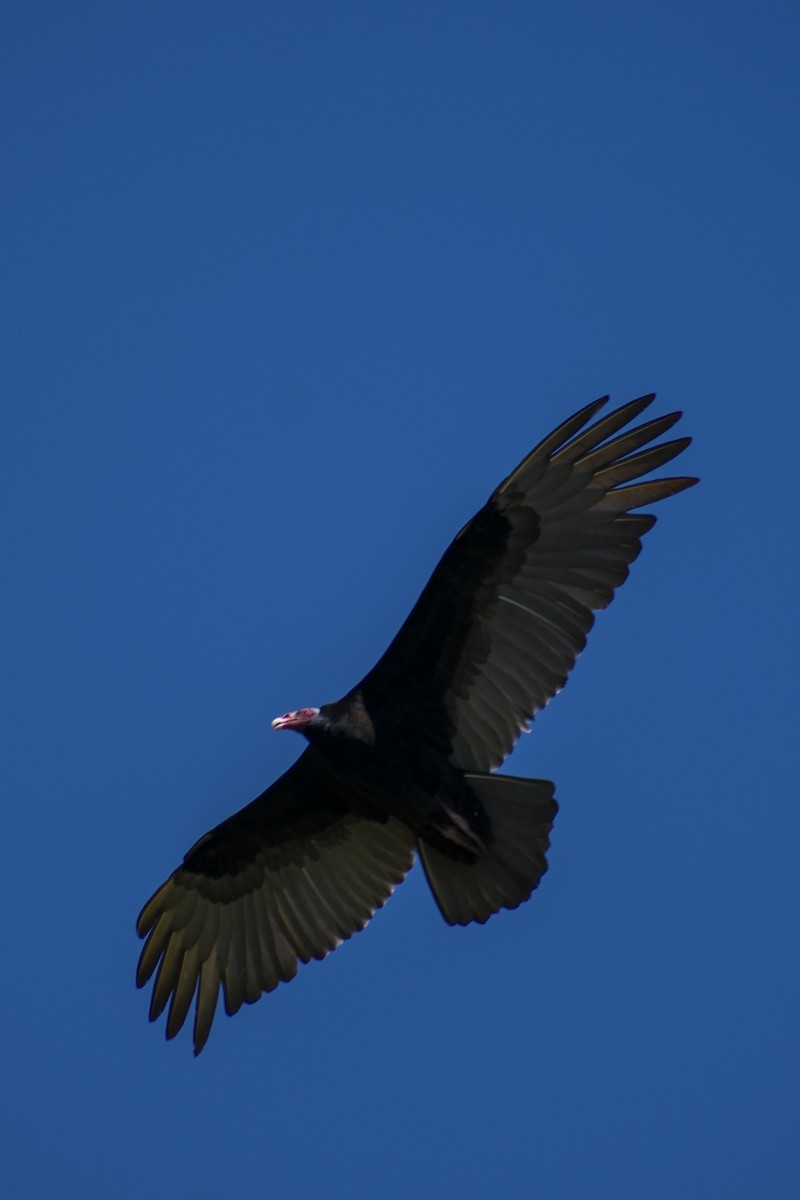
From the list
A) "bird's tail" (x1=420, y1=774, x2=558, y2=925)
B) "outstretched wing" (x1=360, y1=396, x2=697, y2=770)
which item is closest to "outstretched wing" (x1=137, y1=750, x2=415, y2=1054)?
"bird's tail" (x1=420, y1=774, x2=558, y2=925)

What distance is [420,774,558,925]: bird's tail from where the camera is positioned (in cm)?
809

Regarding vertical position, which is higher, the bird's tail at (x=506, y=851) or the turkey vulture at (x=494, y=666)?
the turkey vulture at (x=494, y=666)

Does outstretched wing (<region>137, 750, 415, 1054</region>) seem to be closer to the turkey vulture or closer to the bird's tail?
the turkey vulture

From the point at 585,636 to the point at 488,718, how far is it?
0.68 meters

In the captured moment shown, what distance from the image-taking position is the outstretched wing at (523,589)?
823 centimetres

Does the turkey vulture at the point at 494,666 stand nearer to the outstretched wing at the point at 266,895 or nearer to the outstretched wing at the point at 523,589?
the outstretched wing at the point at 523,589

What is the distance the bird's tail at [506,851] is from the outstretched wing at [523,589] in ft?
0.97

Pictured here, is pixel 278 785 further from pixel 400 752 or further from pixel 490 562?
pixel 490 562

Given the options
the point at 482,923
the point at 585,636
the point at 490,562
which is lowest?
the point at 482,923

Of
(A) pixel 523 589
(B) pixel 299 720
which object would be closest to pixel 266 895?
(B) pixel 299 720

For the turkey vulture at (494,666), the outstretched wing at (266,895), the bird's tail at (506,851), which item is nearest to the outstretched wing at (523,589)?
the turkey vulture at (494,666)

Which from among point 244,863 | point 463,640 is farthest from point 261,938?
point 463,640

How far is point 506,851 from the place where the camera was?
815cm

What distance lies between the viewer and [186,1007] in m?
9.02
